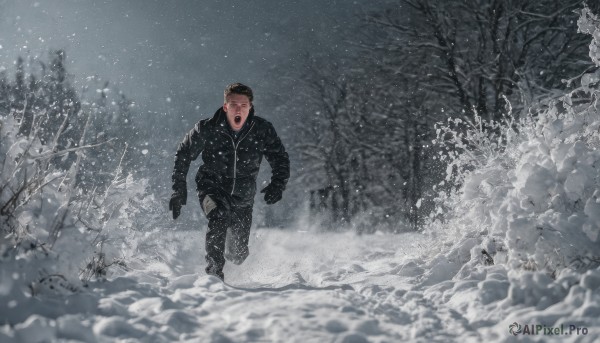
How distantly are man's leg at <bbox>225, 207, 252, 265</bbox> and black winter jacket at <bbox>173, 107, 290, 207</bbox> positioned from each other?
0.59 ft

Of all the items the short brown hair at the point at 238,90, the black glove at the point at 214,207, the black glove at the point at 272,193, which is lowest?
Answer: the black glove at the point at 214,207

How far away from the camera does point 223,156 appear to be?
5.15 meters

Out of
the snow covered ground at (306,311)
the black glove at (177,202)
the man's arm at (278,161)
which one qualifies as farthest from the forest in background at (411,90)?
the snow covered ground at (306,311)

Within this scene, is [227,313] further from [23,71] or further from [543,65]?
[23,71]

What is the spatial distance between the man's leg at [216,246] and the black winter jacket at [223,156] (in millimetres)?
276

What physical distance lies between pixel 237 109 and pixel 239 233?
1.40 m

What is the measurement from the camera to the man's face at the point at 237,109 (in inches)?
198

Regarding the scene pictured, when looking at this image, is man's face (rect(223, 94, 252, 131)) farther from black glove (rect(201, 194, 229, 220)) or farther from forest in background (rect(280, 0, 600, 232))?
forest in background (rect(280, 0, 600, 232))

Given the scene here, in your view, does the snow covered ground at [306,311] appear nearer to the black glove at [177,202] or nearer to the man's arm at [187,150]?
the black glove at [177,202]

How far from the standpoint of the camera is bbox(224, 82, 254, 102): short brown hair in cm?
506

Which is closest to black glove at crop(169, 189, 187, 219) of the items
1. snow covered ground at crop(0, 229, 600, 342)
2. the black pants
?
the black pants

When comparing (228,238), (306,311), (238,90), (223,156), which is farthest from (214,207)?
(306,311)

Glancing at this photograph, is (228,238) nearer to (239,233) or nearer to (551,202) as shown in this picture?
(239,233)

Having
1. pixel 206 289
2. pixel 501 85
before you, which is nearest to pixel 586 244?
pixel 206 289
